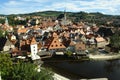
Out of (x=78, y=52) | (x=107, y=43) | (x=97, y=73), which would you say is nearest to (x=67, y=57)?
(x=78, y=52)

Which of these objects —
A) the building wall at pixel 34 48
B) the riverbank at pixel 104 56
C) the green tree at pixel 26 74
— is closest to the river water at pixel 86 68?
the riverbank at pixel 104 56

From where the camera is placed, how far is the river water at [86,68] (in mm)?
41575

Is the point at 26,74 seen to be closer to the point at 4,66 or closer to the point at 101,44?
the point at 4,66

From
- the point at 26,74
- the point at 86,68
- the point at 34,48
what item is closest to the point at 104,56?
the point at 86,68

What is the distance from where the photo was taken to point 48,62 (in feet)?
167

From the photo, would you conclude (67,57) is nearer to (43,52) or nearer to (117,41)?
(43,52)

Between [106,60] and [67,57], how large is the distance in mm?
7563

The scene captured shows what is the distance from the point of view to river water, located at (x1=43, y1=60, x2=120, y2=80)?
41575 millimetres

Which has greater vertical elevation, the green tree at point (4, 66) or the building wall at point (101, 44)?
the green tree at point (4, 66)

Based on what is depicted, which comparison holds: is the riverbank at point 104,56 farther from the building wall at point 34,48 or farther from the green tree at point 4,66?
the green tree at point 4,66

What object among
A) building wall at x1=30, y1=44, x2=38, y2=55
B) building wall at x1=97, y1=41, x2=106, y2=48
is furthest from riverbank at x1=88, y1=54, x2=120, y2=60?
building wall at x1=30, y1=44, x2=38, y2=55

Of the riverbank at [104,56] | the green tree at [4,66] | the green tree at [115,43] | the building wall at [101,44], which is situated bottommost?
the riverbank at [104,56]

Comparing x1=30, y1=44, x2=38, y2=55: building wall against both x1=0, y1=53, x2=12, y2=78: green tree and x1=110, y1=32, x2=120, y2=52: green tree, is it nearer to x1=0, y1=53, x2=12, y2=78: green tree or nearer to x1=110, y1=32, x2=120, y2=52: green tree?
x1=110, y1=32, x2=120, y2=52: green tree

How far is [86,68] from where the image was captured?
46.4 metres
